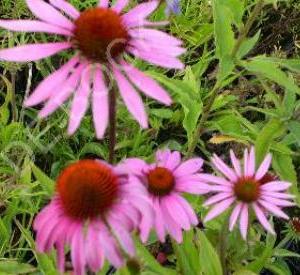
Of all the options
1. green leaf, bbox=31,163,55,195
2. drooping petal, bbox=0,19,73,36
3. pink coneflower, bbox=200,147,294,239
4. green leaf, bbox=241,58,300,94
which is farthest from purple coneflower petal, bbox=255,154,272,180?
drooping petal, bbox=0,19,73,36

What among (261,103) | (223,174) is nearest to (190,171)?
(223,174)

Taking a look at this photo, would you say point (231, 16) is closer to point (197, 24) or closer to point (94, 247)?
point (94, 247)

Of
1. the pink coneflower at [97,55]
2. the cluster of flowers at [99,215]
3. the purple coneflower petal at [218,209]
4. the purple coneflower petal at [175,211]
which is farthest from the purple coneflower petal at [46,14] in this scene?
the purple coneflower petal at [218,209]

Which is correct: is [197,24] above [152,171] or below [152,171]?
above

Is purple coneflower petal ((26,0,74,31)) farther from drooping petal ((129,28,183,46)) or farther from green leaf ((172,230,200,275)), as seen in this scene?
green leaf ((172,230,200,275))

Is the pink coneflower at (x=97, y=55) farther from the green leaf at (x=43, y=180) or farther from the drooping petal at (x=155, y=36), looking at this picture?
the green leaf at (x=43, y=180)

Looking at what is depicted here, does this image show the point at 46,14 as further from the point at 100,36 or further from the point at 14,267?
the point at 14,267

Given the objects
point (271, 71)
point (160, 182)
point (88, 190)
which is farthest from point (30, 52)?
point (271, 71)
